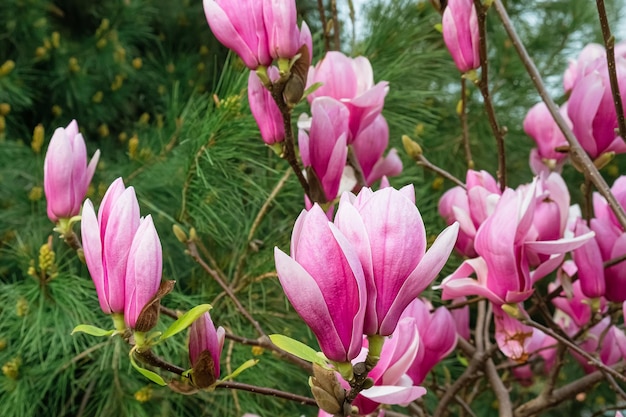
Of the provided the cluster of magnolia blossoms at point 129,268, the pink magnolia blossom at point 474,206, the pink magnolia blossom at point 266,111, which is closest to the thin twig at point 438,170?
the pink magnolia blossom at point 474,206

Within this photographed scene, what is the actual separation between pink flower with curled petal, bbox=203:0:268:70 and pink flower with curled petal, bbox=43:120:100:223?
0.12 meters

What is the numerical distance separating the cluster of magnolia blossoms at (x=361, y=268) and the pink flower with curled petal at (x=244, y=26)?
0.51 ft

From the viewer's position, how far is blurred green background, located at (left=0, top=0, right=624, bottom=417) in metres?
0.57

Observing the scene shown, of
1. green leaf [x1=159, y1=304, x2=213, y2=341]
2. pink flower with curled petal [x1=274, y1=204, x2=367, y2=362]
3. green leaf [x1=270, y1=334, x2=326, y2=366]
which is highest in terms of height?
pink flower with curled petal [x1=274, y1=204, x2=367, y2=362]

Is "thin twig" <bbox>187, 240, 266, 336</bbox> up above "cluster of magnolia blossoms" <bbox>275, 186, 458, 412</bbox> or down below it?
below

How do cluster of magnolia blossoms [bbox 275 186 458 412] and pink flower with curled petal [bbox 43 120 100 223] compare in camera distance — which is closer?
cluster of magnolia blossoms [bbox 275 186 458 412]

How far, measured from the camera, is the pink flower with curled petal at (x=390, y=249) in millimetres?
233

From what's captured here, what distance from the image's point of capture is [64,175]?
15.2 inches

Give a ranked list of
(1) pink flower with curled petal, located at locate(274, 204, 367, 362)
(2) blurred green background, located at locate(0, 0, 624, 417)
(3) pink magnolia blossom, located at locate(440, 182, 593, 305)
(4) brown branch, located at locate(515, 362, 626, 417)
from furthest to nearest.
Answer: (2) blurred green background, located at locate(0, 0, 624, 417), (4) brown branch, located at locate(515, 362, 626, 417), (3) pink magnolia blossom, located at locate(440, 182, 593, 305), (1) pink flower with curled petal, located at locate(274, 204, 367, 362)

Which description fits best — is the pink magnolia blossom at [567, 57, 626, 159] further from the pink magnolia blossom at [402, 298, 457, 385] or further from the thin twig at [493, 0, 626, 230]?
the pink magnolia blossom at [402, 298, 457, 385]

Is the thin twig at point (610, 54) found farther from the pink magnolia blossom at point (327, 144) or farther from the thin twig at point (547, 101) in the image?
the pink magnolia blossom at point (327, 144)

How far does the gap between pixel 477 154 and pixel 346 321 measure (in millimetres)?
889

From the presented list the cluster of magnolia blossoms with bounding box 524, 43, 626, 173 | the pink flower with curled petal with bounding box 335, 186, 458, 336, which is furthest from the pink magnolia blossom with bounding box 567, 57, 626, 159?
the pink flower with curled petal with bounding box 335, 186, 458, 336

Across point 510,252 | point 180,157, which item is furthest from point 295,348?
point 180,157
